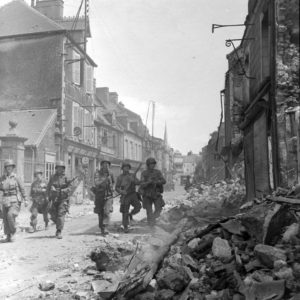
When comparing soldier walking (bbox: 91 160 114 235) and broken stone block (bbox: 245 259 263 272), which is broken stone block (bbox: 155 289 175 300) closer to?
broken stone block (bbox: 245 259 263 272)

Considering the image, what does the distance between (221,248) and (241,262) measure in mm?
403

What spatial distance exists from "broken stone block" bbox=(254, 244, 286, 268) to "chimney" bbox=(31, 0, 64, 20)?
25.0 meters

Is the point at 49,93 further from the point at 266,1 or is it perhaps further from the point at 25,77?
the point at 266,1

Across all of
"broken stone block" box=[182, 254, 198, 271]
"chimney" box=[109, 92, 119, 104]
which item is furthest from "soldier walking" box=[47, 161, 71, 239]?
"chimney" box=[109, 92, 119, 104]

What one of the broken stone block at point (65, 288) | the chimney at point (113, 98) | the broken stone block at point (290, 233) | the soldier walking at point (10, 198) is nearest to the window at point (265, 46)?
the broken stone block at point (290, 233)

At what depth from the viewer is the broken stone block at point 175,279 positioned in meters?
4.16

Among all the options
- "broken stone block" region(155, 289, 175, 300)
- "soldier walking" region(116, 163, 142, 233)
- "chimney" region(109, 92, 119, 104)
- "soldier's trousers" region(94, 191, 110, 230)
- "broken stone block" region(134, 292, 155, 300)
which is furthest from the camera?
"chimney" region(109, 92, 119, 104)

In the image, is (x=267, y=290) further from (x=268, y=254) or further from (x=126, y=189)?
(x=126, y=189)

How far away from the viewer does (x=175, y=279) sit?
13.8ft

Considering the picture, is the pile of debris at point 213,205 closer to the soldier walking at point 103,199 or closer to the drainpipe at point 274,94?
the drainpipe at point 274,94

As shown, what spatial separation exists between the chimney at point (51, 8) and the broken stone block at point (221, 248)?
24478 mm

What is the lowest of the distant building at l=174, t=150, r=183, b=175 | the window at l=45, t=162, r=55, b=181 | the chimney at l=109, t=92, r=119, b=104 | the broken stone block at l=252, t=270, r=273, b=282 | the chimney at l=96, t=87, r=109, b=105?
the broken stone block at l=252, t=270, r=273, b=282

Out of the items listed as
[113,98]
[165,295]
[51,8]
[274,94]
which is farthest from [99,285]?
[113,98]

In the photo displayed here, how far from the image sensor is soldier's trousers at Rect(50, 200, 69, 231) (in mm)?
9234
